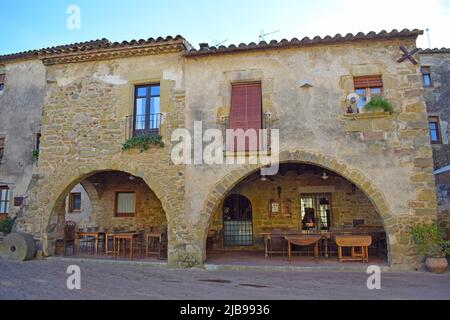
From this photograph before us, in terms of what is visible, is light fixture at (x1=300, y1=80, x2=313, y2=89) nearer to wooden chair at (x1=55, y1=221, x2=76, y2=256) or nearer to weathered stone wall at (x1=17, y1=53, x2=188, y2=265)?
weathered stone wall at (x1=17, y1=53, x2=188, y2=265)

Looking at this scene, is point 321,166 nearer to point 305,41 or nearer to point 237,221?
point 305,41

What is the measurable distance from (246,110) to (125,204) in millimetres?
6083

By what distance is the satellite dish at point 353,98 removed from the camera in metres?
7.70

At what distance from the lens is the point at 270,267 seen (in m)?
7.55

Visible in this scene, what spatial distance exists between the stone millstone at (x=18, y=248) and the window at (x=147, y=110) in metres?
4.09

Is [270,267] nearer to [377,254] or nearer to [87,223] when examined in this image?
[377,254]

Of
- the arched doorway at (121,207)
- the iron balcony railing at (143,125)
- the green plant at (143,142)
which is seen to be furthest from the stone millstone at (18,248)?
the iron balcony railing at (143,125)

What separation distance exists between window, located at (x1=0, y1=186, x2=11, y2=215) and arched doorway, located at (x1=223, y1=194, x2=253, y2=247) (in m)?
9.34

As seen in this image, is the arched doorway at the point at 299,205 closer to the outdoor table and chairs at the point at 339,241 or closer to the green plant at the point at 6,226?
the outdoor table and chairs at the point at 339,241

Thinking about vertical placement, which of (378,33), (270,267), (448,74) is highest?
(448,74)

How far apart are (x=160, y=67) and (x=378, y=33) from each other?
5.57m

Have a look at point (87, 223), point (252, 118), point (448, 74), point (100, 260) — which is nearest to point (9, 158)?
point (87, 223)

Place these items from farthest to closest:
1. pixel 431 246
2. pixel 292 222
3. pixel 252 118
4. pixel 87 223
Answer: pixel 87 223 < pixel 292 222 < pixel 252 118 < pixel 431 246

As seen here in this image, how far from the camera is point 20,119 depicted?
13.8m
